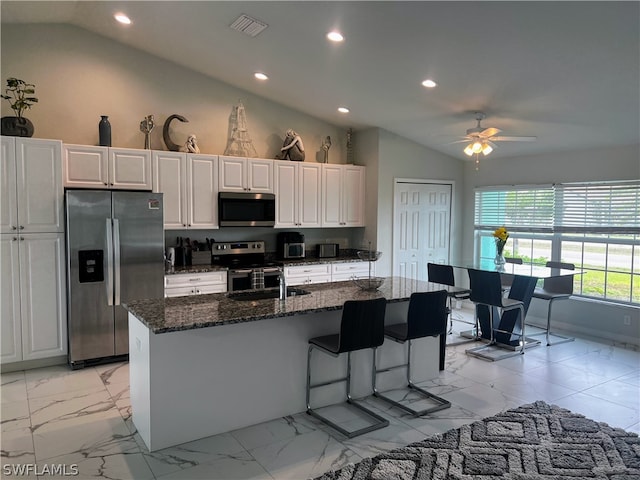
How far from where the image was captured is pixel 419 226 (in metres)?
6.74

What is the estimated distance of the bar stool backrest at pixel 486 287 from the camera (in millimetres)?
4852

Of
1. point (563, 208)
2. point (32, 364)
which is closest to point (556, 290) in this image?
point (563, 208)

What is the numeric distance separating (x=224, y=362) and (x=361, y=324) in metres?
0.96

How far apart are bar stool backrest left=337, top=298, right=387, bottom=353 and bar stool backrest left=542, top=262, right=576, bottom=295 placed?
3.20 metres

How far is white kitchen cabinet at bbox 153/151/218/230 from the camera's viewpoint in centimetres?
503

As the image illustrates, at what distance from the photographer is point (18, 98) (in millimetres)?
4555

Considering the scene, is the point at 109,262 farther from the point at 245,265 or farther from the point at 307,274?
the point at 307,274

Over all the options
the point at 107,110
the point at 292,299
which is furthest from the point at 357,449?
the point at 107,110

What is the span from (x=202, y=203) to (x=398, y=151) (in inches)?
111

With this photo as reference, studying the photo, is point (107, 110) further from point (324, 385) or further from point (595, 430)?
point (595, 430)

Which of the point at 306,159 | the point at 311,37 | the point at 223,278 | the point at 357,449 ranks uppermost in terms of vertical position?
the point at 311,37

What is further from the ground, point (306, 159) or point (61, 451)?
point (306, 159)

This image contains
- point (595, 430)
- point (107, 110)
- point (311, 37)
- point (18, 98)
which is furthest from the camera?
point (107, 110)

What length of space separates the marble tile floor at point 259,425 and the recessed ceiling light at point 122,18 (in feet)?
11.1
